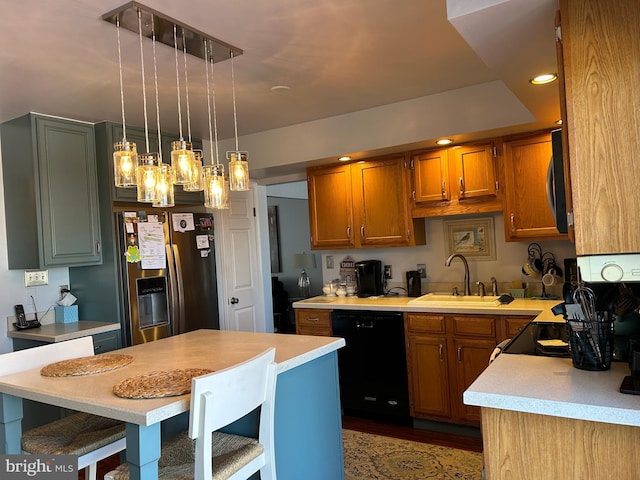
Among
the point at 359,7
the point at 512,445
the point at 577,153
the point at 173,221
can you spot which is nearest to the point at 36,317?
the point at 173,221

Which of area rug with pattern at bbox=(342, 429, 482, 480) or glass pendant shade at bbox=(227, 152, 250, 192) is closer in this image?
glass pendant shade at bbox=(227, 152, 250, 192)

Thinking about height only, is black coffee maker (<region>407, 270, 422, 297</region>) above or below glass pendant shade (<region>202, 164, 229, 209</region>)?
below

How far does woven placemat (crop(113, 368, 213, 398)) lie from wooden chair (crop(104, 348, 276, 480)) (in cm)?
15

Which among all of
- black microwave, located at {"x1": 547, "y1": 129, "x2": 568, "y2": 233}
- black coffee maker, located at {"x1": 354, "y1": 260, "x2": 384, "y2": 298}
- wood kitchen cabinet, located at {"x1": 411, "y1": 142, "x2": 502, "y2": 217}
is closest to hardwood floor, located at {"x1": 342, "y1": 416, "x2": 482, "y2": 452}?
black coffee maker, located at {"x1": 354, "y1": 260, "x2": 384, "y2": 298}

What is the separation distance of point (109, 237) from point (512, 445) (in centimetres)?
310

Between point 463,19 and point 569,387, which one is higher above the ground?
point 463,19

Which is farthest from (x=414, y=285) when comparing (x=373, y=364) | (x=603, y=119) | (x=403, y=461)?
(x=603, y=119)

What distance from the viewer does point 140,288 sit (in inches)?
141

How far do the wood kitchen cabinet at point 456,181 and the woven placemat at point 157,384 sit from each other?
2393mm

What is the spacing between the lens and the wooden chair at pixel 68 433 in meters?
1.81

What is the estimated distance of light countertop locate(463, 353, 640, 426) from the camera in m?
1.25

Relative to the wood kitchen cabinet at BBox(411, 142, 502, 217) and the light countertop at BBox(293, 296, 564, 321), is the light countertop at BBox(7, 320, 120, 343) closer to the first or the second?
the light countertop at BBox(293, 296, 564, 321)

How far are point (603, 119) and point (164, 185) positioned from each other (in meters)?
1.73

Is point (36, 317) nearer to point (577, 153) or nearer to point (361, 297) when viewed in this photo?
point (361, 297)
